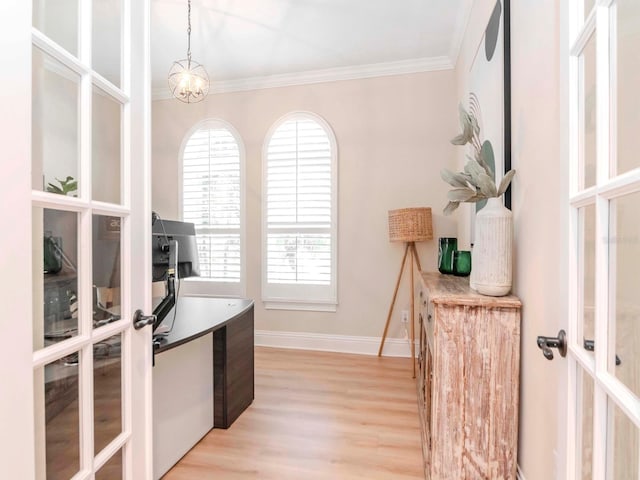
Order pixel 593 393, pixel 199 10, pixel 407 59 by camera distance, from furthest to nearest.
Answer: pixel 407 59 < pixel 199 10 < pixel 593 393

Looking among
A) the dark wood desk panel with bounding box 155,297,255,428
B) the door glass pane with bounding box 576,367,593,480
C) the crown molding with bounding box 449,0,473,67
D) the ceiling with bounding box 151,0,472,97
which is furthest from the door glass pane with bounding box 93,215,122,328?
the crown molding with bounding box 449,0,473,67

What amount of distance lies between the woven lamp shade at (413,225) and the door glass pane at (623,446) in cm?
256

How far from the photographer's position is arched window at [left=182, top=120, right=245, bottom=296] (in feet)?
13.1

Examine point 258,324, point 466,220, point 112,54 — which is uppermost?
point 112,54

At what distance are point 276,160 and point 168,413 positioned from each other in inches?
107

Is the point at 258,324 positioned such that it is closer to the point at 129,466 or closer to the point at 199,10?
the point at 129,466

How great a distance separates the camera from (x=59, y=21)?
34.7 inches

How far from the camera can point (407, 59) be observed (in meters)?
3.47

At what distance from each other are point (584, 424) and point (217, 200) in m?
3.82

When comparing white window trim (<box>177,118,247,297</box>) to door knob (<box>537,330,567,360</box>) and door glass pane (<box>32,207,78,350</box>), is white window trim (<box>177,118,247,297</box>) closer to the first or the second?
door glass pane (<box>32,207,78,350</box>)

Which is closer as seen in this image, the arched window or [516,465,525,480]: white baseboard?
[516,465,525,480]: white baseboard

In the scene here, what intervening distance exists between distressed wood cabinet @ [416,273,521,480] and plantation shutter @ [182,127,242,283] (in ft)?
9.41

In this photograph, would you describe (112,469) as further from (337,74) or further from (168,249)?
(337,74)

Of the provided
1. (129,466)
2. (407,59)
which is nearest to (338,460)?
(129,466)
